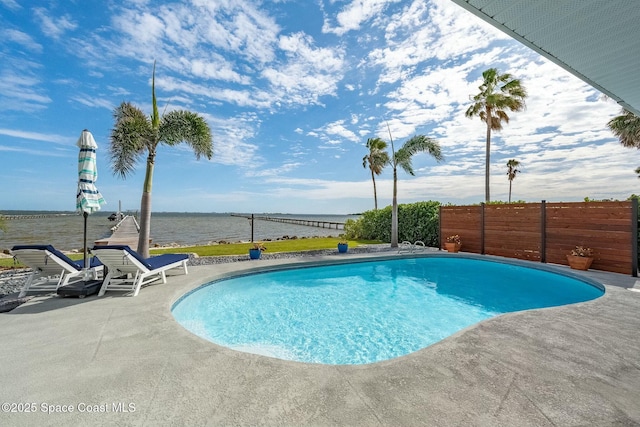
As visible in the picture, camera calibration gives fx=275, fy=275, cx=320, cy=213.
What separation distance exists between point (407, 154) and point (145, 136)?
411 inches

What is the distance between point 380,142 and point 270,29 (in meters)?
15.7

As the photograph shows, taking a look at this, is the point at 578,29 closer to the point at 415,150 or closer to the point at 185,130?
the point at 185,130

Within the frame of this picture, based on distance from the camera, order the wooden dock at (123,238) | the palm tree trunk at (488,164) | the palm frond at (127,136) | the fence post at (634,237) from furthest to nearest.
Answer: the palm tree trunk at (488,164) < the wooden dock at (123,238) < the palm frond at (127,136) < the fence post at (634,237)

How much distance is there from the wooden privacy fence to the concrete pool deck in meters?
5.41

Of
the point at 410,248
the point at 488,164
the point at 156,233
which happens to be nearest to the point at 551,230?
the point at 410,248

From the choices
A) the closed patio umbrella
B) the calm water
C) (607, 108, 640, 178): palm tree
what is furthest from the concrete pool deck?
(607, 108, 640, 178): palm tree

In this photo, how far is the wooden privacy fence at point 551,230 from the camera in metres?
7.23

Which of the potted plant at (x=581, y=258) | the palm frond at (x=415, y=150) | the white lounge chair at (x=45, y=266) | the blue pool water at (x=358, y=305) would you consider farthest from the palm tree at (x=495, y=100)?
the white lounge chair at (x=45, y=266)

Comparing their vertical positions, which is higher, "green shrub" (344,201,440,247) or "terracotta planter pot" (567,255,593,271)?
"green shrub" (344,201,440,247)

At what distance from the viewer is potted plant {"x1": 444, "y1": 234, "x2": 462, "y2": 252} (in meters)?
11.3

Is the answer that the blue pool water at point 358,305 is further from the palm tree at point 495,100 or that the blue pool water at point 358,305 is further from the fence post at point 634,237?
the palm tree at point 495,100

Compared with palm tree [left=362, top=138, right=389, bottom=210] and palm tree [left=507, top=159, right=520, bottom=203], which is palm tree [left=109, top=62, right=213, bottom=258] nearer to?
palm tree [left=362, top=138, right=389, bottom=210]

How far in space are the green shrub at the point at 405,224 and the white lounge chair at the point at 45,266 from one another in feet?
40.9

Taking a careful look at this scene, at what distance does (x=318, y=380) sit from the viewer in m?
2.30
